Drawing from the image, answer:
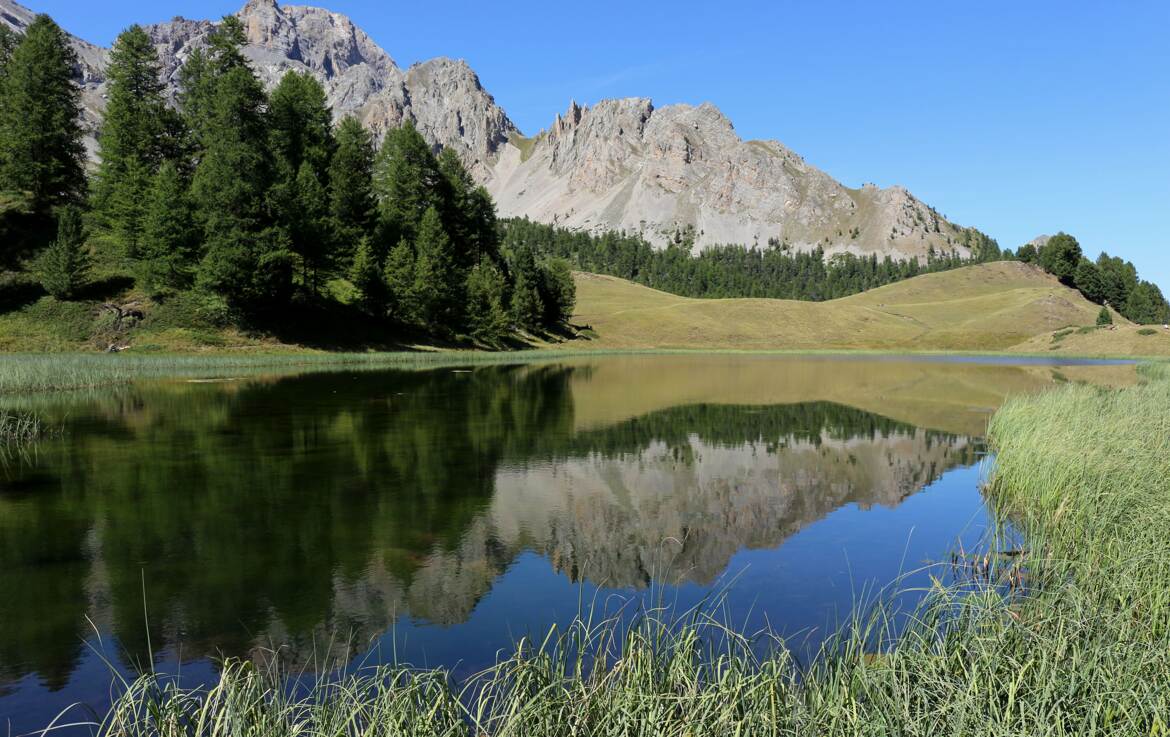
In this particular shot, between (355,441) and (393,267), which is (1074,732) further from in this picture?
(393,267)

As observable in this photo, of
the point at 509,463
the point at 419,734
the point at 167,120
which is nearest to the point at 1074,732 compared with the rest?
the point at 419,734

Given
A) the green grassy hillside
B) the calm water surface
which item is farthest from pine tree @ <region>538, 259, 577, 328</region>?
the calm water surface

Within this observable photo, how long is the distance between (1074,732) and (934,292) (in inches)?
7970

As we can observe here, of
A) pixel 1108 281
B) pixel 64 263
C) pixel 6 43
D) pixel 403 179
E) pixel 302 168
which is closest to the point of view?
pixel 64 263

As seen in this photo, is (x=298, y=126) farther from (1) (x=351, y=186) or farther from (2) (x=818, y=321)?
(2) (x=818, y=321)

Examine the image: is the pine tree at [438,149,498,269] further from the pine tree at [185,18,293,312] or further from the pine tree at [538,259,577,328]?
the pine tree at [185,18,293,312]

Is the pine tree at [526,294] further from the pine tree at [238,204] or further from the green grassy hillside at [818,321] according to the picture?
the pine tree at [238,204]

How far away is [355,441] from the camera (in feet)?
72.8

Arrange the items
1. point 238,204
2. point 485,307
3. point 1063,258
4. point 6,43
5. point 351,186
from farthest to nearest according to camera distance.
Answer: point 1063,258 → point 485,307 → point 351,186 → point 6,43 → point 238,204

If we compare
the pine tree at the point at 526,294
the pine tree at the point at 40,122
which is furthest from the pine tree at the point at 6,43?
the pine tree at the point at 526,294

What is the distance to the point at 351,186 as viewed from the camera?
7212cm

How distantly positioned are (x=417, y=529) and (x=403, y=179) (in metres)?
75.2

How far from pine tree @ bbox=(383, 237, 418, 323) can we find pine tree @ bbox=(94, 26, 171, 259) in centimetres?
2203

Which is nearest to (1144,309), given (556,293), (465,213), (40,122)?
(556,293)
